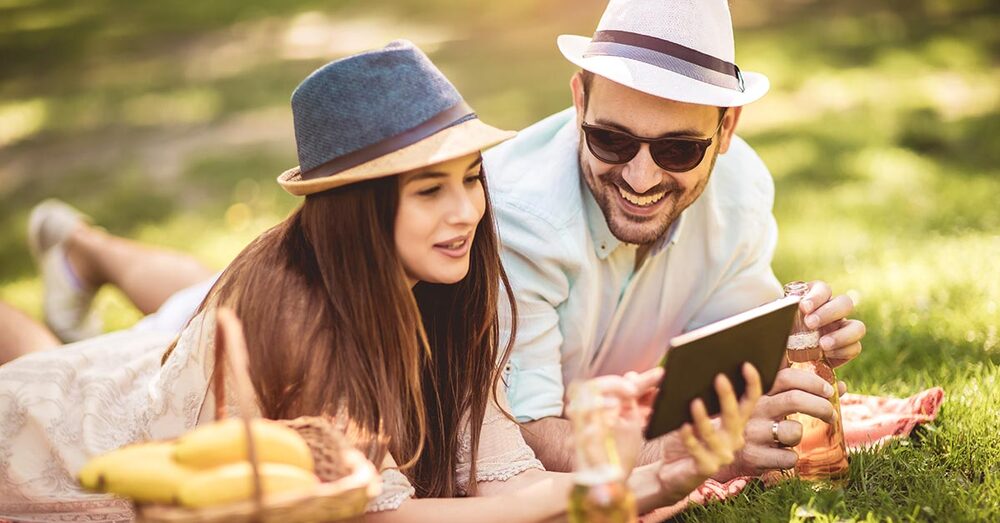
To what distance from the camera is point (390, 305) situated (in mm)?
2816

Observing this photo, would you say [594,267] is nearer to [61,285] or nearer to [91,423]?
[91,423]

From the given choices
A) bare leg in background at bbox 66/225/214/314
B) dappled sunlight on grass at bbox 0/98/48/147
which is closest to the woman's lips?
bare leg in background at bbox 66/225/214/314

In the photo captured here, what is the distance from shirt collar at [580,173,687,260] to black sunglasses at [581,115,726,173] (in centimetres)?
24

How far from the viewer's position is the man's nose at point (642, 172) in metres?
3.43

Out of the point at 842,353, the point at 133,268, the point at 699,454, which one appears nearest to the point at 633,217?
the point at 842,353

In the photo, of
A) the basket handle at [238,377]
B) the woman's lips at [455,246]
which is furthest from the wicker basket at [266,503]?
the woman's lips at [455,246]

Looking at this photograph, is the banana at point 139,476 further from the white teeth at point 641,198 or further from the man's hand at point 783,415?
the white teeth at point 641,198

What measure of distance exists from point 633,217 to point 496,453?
36.8 inches

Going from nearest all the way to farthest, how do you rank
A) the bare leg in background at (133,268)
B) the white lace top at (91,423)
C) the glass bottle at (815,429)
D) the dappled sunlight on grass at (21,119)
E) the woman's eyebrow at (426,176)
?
the woman's eyebrow at (426,176)
the white lace top at (91,423)
the glass bottle at (815,429)
the bare leg in background at (133,268)
the dappled sunlight on grass at (21,119)

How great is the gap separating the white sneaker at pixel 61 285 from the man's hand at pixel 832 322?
338 cm

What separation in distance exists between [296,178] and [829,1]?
9.96m

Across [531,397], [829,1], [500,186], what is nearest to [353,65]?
[500,186]

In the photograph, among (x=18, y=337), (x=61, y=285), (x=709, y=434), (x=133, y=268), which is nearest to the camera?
(x=709, y=434)

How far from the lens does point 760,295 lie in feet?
13.0
